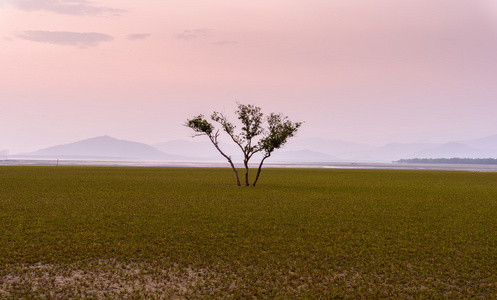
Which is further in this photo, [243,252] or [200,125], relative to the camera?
[200,125]

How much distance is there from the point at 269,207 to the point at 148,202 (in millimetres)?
6209

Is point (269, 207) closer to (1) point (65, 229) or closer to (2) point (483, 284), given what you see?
(1) point (65, 229)

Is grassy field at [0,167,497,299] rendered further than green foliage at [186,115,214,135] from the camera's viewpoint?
No

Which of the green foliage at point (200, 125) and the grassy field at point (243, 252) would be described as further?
the green foliage at point (200, 125)

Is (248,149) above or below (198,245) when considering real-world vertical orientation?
above

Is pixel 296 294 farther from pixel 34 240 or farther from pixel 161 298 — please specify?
pixel 34 240

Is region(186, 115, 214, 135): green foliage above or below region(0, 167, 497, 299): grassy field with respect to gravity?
above

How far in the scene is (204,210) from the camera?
59.3 ft

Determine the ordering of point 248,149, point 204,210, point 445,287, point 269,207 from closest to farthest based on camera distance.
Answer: point 445,287
point 204,210
point 269,207
point 248,149

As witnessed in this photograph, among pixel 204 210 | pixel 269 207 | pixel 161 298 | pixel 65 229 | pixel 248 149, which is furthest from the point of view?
pixel 248 149

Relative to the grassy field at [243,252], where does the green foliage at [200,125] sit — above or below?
above

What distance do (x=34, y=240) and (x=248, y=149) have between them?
2322 centimetres

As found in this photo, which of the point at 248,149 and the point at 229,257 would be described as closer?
the point at 229,257

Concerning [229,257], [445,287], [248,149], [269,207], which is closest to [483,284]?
[445,287]
